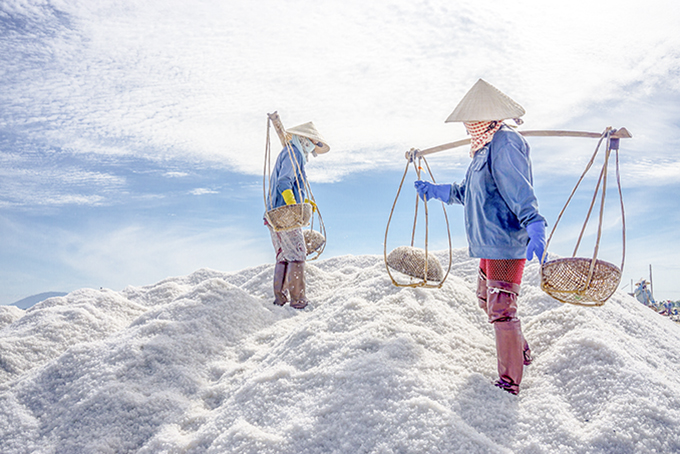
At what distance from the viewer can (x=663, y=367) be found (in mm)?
3213

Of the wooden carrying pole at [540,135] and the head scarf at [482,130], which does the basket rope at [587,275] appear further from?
the head scarf at [482,130]

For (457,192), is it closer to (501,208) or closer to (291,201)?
(501,208)

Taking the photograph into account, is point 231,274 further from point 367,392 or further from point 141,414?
point 367,392

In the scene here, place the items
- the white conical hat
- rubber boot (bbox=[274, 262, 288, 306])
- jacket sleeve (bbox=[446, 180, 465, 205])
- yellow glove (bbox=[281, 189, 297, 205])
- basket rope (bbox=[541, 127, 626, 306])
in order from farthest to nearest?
rubber boot (bbox=[274, 262, 288, 306]) < yellow glove (bbox=[281, 189, 297, 205]) < jacket sleeve (bbox=[446, 180, 465, 205]) < the white conical hat < basket rope (bbox=[541, 127, 626, 306])

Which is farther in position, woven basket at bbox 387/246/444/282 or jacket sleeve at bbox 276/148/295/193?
jacket sleeve at bbox 276/148/295/193

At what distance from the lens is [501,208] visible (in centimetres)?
267

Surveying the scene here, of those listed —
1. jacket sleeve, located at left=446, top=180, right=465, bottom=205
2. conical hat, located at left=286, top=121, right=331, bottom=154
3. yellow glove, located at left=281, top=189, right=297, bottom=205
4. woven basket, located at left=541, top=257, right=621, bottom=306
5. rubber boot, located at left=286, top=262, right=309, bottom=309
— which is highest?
conical hat, located at left=286, top=121, right=331, bottom=154

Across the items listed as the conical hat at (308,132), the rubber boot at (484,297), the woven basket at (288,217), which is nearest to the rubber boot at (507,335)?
the rubber boot at (484,297)

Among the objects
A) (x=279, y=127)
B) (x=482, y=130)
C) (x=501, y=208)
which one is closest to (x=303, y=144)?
(x=279, y=127)

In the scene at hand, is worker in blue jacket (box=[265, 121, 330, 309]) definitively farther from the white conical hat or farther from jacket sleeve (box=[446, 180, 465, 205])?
the white conical hat

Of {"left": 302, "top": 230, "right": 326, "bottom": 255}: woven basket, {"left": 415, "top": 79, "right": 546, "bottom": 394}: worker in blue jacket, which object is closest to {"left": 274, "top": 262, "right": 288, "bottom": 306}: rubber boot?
{"left": 302, "top": 230, "right": 326, "bottom": 255}: woven basket

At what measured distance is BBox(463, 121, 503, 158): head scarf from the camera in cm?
275

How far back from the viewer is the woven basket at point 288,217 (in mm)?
4117

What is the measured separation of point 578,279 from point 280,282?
3035mm
